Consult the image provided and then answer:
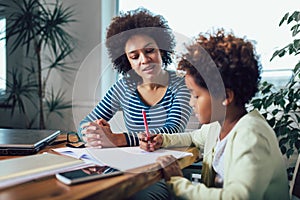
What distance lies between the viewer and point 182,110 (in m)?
1.04

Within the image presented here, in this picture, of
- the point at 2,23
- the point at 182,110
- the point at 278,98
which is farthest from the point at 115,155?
the point at 2,23

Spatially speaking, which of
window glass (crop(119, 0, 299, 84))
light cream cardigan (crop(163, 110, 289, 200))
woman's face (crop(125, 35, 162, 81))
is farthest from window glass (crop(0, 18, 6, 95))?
light cream cardigan (crop(163, 110, 289, 200))

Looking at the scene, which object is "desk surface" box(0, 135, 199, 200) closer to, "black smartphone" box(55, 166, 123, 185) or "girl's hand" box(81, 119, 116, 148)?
"black smartphone" box(55, 166, 123, 185)

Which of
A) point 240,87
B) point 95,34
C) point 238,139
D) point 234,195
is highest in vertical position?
point 95,34

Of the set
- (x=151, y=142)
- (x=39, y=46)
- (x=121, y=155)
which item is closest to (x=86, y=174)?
(x=121, y=155)

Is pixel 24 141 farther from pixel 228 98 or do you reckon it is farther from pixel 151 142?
pixel 228 98

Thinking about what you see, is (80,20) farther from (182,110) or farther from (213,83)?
(213,83)

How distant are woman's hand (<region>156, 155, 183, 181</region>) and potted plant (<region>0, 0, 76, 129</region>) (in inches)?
62.9

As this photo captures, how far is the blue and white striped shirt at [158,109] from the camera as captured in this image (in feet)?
3.29

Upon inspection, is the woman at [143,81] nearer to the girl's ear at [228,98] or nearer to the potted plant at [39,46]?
the girl's ear at [228,98]

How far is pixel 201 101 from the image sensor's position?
84 centimetres

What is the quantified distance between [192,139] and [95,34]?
1393mm

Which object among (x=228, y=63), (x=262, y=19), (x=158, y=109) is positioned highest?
(x=262, y=19)

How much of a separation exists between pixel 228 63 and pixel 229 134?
178mm
